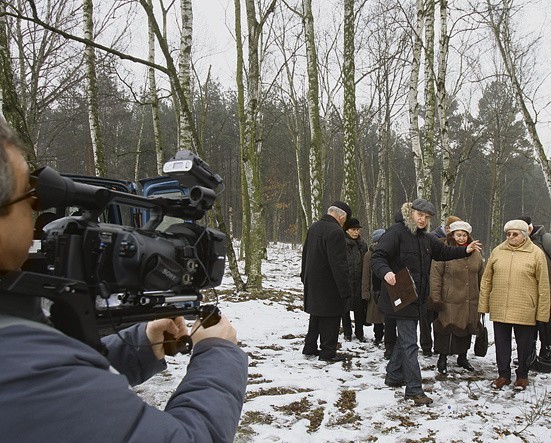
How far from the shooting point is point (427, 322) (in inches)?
272

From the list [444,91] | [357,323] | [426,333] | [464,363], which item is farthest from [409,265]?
[444,91]

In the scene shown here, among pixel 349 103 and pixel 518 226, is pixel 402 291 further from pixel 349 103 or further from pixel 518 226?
pixel 349 103

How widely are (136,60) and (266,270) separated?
44.7ft

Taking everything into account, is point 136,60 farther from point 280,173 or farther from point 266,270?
point 280,173

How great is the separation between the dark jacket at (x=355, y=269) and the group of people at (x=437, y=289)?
1017 millimetres

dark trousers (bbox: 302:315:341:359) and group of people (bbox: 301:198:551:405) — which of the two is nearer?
group of people (bbox: 301:198:551:405)

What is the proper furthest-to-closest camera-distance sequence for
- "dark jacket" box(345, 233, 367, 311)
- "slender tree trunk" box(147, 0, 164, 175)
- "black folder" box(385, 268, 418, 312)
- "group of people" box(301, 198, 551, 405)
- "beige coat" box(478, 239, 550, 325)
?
"slender tree trunk" box(147, 0, 164, 175) < "dark jacket" box(345, 233, 367, 311) < "beige coat" box(478, 239, 550, 325) < "group of people" box(301, 198, 551, 405) < "black folder" box(385, 268, 418, 312)

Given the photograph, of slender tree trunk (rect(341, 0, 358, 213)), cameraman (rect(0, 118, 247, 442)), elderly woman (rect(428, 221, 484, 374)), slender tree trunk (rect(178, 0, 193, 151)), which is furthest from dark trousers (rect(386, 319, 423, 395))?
slender tree trunk (rect(178, 0, 193, 151))

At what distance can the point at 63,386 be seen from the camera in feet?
2.55

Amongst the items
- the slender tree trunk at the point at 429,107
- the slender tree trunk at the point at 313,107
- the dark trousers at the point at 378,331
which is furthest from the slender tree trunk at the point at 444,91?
the dark trousers at the point at 378,331

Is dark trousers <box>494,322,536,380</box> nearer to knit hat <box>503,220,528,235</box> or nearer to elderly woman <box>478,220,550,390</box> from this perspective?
elderly woman <box>478,220,550,390</box>

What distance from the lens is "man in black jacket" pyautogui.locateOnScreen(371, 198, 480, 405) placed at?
4.93 metres

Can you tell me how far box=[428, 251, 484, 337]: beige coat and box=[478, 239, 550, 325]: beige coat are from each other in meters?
0.37

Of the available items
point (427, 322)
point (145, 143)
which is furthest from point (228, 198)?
point (427, 322)
